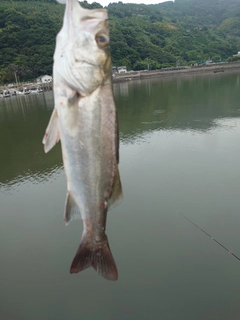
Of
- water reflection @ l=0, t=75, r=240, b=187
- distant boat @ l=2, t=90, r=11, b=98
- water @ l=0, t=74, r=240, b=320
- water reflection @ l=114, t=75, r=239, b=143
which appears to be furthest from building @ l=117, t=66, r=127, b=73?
water @ l=0, t=74, r=240, b=320

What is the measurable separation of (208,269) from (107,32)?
5.32 m

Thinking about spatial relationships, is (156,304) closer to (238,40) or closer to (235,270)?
(235,270)

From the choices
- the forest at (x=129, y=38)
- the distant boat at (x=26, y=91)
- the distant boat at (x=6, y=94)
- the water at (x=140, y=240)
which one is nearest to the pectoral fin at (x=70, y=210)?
the water at (x=140, y=240)

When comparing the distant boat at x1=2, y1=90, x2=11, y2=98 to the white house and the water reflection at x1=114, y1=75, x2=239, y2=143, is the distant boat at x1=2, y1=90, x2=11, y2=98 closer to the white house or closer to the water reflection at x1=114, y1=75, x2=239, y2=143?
the white house

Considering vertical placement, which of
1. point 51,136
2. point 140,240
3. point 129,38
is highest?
point 129,38

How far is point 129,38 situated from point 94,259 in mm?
83380

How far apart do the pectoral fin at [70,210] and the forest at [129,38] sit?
51.6m

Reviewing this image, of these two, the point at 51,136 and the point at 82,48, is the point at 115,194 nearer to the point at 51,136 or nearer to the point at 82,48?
the point at 51,136

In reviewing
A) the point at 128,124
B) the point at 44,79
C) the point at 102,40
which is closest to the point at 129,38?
the point at 44,79

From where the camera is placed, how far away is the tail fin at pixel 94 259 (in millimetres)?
1818

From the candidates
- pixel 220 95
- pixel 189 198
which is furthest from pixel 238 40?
pixel 189 198

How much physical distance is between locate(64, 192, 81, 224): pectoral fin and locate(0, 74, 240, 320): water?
3715 mm

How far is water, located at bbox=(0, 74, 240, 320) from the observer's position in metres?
5.03

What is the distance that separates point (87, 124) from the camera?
170cm
